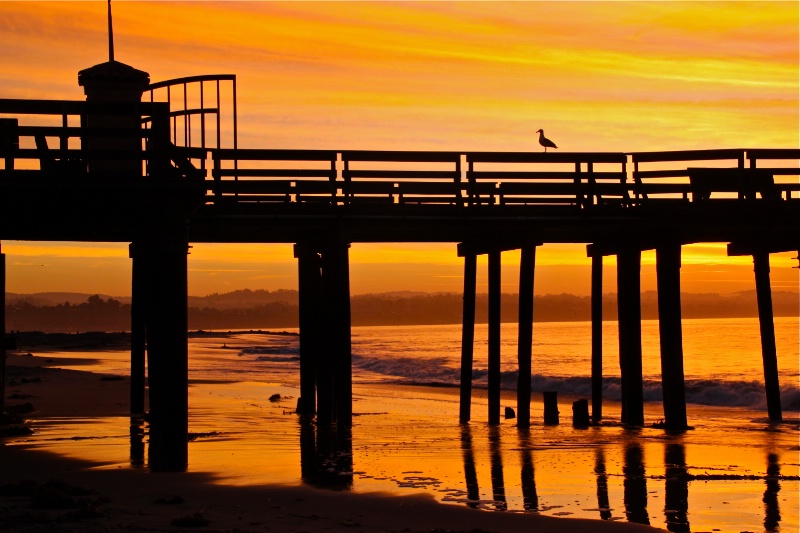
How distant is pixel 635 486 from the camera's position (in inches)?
579

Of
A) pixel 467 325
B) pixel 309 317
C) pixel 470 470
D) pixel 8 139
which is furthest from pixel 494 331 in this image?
pixel 8 139

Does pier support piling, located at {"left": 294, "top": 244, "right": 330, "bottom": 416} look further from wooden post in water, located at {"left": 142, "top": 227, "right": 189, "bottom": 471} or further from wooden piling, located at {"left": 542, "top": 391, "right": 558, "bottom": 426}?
wooden post in water, located at {"left": 142, "top": 227, "right": 189, "bottom": 471}

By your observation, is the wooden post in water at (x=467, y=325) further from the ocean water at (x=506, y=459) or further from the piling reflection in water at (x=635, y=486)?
the piling reflection in water at (x=635, y=486)

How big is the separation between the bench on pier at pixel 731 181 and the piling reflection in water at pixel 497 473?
241 inches

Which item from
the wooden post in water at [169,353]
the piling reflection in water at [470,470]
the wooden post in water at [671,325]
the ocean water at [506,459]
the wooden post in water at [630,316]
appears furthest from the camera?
the wooden post in water at [630,316]

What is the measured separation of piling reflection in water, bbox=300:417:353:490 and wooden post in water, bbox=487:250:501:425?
399cm

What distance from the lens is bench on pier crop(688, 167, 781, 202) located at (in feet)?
69.6

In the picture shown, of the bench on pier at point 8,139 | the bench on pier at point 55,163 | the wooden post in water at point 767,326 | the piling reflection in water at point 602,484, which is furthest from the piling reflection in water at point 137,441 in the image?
the wooden post in water at point 767,326

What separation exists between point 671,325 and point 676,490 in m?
8.03

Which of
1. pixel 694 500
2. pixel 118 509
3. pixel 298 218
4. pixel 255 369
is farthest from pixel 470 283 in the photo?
pixel 255 369

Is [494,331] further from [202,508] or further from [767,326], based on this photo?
[202,508]

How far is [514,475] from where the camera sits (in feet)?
50.5

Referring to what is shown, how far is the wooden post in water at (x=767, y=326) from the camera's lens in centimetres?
2594

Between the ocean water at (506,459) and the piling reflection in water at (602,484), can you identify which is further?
the ocean water at (506,459)
